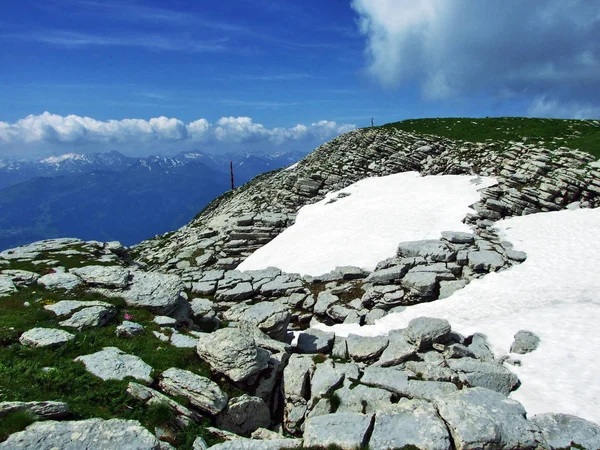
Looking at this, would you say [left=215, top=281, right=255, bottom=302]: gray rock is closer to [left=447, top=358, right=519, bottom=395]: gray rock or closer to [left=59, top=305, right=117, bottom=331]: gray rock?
[left=59, top=305, right=117, bottom=331]: gray rock

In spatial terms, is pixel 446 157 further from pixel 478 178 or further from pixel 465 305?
pixel 465 305

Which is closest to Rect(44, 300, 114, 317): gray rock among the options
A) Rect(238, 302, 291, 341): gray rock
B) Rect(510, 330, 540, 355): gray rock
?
Rect(238, 302, 291, 341): gray rock

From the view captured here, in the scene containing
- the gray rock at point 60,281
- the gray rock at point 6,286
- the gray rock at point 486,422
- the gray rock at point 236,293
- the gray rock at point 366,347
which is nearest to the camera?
the gray rock at point 486,422

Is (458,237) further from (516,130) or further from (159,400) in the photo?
(516,130)

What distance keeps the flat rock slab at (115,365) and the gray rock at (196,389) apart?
68 cm

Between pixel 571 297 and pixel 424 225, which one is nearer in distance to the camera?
pixel 571 297

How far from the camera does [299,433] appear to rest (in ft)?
47.0

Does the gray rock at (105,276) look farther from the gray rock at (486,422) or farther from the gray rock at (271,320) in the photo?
the gray rock at (486,422)

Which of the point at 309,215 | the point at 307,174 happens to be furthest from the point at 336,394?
the point at 307,174

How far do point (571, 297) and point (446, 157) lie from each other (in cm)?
3188

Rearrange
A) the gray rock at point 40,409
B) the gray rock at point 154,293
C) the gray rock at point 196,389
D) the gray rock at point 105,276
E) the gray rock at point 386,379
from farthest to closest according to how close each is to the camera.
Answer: the gray rock at point 105,276 < the gray rock at point 154,293 < the gray rock at point 386,379 < the gray rock at point 196,389 < the gray rock at point 40,409

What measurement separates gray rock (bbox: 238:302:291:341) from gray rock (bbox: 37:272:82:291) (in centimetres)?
973

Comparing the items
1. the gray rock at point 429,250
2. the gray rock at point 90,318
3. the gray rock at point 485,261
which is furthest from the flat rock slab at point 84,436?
the gray rock at point 485,261

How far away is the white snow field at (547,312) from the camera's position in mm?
14784
